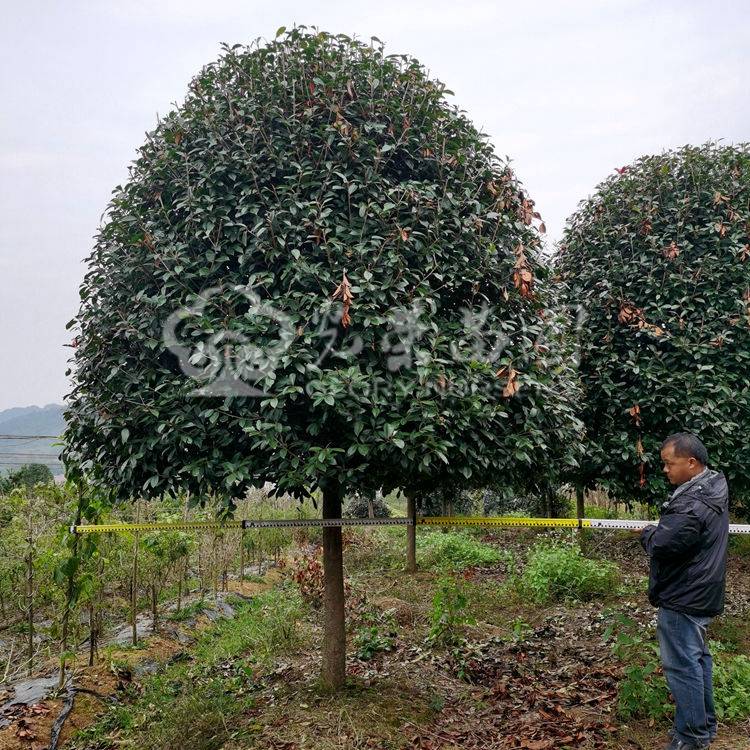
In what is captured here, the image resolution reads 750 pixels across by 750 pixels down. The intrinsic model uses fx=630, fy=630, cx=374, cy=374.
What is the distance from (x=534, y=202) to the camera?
4539 mm

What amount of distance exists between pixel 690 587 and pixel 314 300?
261 cm

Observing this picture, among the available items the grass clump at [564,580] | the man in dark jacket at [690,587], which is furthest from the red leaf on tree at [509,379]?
the grass clump at [564,580]

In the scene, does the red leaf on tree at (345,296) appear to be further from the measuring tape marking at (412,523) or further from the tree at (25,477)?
the tree at (25,477)

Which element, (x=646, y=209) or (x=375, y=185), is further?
(x=646, y=209)

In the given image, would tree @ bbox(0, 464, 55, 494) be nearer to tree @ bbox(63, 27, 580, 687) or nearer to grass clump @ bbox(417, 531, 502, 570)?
grass clump @ bbox(417, 531, 502, 570)

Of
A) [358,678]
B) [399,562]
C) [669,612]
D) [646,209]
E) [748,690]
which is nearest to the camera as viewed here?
[669,612]

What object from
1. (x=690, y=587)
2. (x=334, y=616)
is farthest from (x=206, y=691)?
(x=690, y=587)

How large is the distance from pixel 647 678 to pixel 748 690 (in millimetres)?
627

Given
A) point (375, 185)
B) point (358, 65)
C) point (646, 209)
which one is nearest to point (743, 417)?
point (646, 209)

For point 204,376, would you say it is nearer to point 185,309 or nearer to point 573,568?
point 185,309

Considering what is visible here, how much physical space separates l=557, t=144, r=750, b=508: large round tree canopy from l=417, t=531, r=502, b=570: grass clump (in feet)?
15.3

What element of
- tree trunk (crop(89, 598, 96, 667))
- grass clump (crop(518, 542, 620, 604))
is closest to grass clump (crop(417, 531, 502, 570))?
grass clump (crop(518, 542, 620, 604))

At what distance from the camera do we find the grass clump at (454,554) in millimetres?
10117

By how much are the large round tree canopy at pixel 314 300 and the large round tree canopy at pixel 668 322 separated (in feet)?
4.68
